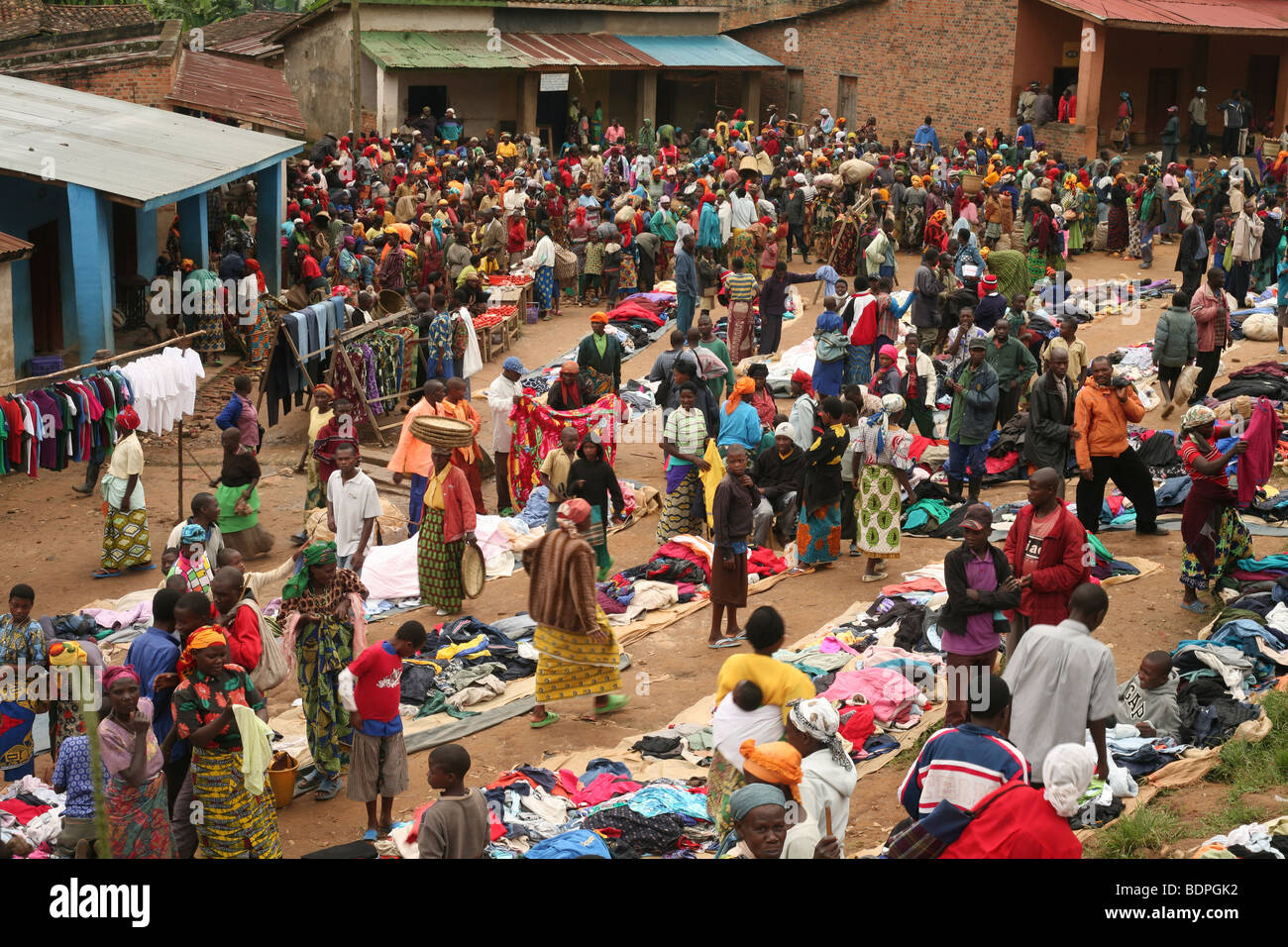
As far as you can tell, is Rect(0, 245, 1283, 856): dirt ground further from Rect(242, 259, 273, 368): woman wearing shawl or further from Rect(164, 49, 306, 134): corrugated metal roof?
Rect(164, 49, 306, 134): corrugated metal roof

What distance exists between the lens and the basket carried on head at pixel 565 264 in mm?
21906

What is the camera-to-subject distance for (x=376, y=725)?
7758 mm

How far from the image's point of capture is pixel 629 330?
2027cm

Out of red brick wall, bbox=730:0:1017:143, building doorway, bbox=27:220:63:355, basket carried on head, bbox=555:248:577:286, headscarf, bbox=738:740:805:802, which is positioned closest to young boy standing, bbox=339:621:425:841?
headscarf, bbox=738:740:805:802

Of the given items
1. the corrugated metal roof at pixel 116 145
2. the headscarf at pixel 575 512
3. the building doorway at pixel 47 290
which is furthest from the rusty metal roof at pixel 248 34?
the headscarf at pixel 575 512

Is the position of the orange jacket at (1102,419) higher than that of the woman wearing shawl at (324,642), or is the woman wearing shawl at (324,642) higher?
the orange jacket at (1102,419)

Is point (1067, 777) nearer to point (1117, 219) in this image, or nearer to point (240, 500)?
point (240, 500)

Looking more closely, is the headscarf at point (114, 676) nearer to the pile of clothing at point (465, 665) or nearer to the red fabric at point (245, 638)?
the red fabric at point (245, 638)

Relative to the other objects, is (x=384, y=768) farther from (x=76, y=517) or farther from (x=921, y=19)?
(x=921, y=19)

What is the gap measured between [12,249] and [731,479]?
8.77 m

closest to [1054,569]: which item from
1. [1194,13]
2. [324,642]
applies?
[324,642]

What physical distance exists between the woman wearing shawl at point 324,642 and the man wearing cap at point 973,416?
20.4 feet

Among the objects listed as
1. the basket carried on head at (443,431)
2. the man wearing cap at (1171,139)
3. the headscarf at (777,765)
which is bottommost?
the headscarf at (777,765)

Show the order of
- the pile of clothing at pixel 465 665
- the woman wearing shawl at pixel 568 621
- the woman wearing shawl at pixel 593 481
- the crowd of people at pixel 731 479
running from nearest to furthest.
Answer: the crowd of people at pixel 731 479 → the woman wearing shawl at pixel 568 621 → the pile of clothing at pixel 465 665 → the woman wearing shawl at pixel 593 481
